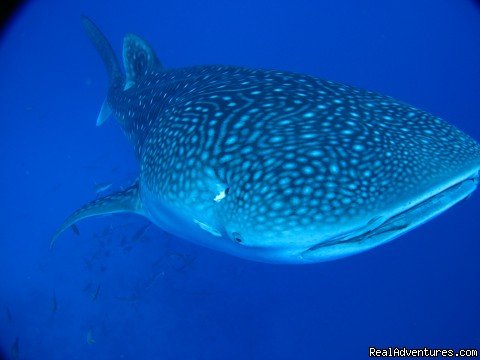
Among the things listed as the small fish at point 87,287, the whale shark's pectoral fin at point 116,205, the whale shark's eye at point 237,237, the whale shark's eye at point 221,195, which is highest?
the whale shark's eye at point 221,195

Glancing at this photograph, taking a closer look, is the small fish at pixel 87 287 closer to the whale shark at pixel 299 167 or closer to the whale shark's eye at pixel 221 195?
the whale shark at pixel 299 167

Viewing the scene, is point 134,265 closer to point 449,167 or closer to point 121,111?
point 121,111

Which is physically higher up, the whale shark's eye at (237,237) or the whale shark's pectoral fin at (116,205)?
the whale shark's eye at (237,237)

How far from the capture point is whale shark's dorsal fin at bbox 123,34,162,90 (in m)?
6.01

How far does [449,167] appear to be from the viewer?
2188 millimetres

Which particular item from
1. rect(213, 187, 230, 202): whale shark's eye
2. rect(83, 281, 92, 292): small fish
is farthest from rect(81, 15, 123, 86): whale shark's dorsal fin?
rect(83, 281, 92, 292): small fish

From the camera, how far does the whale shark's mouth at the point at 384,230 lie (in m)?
2.12

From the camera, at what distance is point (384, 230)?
219 centimetres

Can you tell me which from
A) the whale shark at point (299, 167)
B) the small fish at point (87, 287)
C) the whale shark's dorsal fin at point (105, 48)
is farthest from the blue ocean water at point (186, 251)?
the whale shark at point (299, 167)

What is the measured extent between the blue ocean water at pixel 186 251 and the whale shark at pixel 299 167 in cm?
676

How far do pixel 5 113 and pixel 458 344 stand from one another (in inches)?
934

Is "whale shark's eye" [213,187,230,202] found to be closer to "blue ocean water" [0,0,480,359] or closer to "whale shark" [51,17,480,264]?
"whale shark" [51,17,480,264]

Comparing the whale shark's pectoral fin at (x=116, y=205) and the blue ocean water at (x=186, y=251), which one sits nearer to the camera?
the whale shark's pectoral fin at (x=116, y=205)

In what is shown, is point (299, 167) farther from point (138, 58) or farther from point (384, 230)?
point (138, 58)
